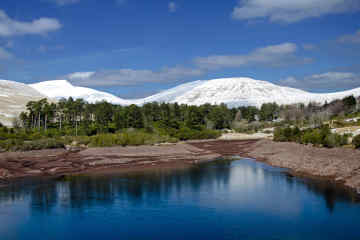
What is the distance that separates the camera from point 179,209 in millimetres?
19203

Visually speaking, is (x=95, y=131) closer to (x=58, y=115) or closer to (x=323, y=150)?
(x=58, y=115)

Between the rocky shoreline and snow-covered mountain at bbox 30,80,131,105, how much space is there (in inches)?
4345

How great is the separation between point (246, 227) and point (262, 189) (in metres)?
7.94

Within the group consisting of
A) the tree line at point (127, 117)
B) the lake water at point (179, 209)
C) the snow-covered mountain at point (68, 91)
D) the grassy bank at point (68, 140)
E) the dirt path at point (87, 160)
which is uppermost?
the snow-covered mountain at point (68, 91)

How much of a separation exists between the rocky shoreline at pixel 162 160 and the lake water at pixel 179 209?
2.81 m

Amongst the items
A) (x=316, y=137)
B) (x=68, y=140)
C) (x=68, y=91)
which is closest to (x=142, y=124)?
(x=68, y=140)

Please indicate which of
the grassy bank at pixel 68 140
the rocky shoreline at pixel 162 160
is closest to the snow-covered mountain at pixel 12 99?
the grassy bank at pixel 68 140

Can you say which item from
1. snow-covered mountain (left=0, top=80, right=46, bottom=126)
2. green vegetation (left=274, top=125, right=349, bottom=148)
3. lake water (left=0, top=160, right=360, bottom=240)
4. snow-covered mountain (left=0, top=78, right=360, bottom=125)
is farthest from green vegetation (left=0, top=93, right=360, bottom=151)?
snow-covered mountain (left=0, top=78, right=360, bottom=125)

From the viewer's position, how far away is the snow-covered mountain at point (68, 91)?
15388 cm

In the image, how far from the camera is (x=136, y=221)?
17.3 meters

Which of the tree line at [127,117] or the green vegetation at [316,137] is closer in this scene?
the green vegetation at [316,137]

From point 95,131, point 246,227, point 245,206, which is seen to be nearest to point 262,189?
point 245,206

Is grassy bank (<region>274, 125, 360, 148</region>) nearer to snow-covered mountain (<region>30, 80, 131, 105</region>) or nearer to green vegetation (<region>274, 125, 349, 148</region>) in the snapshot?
green vegetation (<region>274, 125, 349, 148</region>)

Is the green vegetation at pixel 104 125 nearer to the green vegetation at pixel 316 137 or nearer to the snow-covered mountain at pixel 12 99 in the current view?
the snow-covered mountain at pixel 12 99
